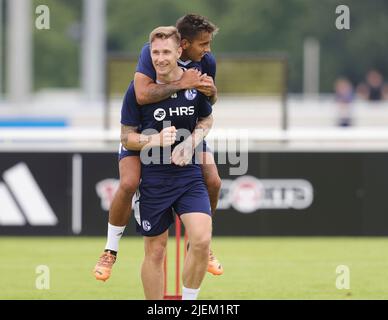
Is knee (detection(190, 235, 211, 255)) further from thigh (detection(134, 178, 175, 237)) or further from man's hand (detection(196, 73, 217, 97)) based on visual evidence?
man's hand (detection(196, 73, 217, 97))

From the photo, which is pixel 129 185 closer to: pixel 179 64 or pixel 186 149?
pixel 186 149

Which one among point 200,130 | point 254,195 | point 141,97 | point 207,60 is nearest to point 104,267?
point 200,130

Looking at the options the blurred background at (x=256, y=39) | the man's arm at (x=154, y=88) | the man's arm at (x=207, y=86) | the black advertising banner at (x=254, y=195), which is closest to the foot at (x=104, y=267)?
the man's arm at (x=154, y=88)

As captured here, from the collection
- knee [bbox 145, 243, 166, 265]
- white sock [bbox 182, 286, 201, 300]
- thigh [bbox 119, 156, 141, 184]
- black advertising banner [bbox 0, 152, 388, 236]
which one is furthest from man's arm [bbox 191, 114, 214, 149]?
black advertising banner [bbox 0, 152, 388, 236]

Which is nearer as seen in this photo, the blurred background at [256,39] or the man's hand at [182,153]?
the man's hand at [182,153]

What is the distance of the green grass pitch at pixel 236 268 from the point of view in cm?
1165

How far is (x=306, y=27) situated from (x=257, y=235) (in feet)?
138

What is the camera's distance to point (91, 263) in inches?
551

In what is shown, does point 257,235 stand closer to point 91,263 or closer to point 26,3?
point 91,263

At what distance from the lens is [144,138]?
950 centimetres

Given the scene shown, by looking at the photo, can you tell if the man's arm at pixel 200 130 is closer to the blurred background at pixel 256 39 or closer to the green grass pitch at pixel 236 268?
the green grass pitch at pixel 236 268

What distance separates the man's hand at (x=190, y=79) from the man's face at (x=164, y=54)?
147 millimetres

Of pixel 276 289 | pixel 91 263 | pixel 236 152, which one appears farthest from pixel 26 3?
pixel 276 289

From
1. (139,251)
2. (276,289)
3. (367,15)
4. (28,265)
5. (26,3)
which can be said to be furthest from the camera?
(367,15)
